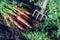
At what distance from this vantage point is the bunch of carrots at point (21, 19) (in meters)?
3.30

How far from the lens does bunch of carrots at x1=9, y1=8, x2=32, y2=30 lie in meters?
3.30

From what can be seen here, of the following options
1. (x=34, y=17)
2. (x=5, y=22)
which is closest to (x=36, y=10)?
(x=34, y=17)

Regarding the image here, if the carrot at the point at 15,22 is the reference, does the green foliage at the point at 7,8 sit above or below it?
above

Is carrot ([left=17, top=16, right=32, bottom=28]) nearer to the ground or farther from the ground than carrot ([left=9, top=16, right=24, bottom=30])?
farther from the ground

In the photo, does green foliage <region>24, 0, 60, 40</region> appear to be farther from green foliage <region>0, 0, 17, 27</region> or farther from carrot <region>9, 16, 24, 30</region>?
green foliage <region>0, 0, 17, 27</region>

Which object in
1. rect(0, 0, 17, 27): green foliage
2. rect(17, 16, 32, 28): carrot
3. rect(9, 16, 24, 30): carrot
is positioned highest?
rect(0, 0, 17, 27): green foliage

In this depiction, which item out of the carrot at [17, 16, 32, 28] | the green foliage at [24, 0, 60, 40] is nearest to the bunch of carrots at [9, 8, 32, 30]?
the carrot at [17, 16, 32, 28]

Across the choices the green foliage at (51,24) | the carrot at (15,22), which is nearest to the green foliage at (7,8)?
the carrot at (15,22)

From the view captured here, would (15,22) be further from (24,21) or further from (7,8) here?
(7,8)

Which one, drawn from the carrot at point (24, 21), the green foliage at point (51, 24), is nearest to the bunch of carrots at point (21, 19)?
the carrot at point (24, 21)

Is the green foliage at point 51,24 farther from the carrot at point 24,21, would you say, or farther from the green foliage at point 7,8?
the green foliage at point 7,8

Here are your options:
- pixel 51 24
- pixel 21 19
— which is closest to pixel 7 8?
pixel 21 19

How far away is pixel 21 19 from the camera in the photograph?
3371 millimetres

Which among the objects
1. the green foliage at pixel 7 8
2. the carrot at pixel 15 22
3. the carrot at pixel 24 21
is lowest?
the carrot at pixel 15 22
